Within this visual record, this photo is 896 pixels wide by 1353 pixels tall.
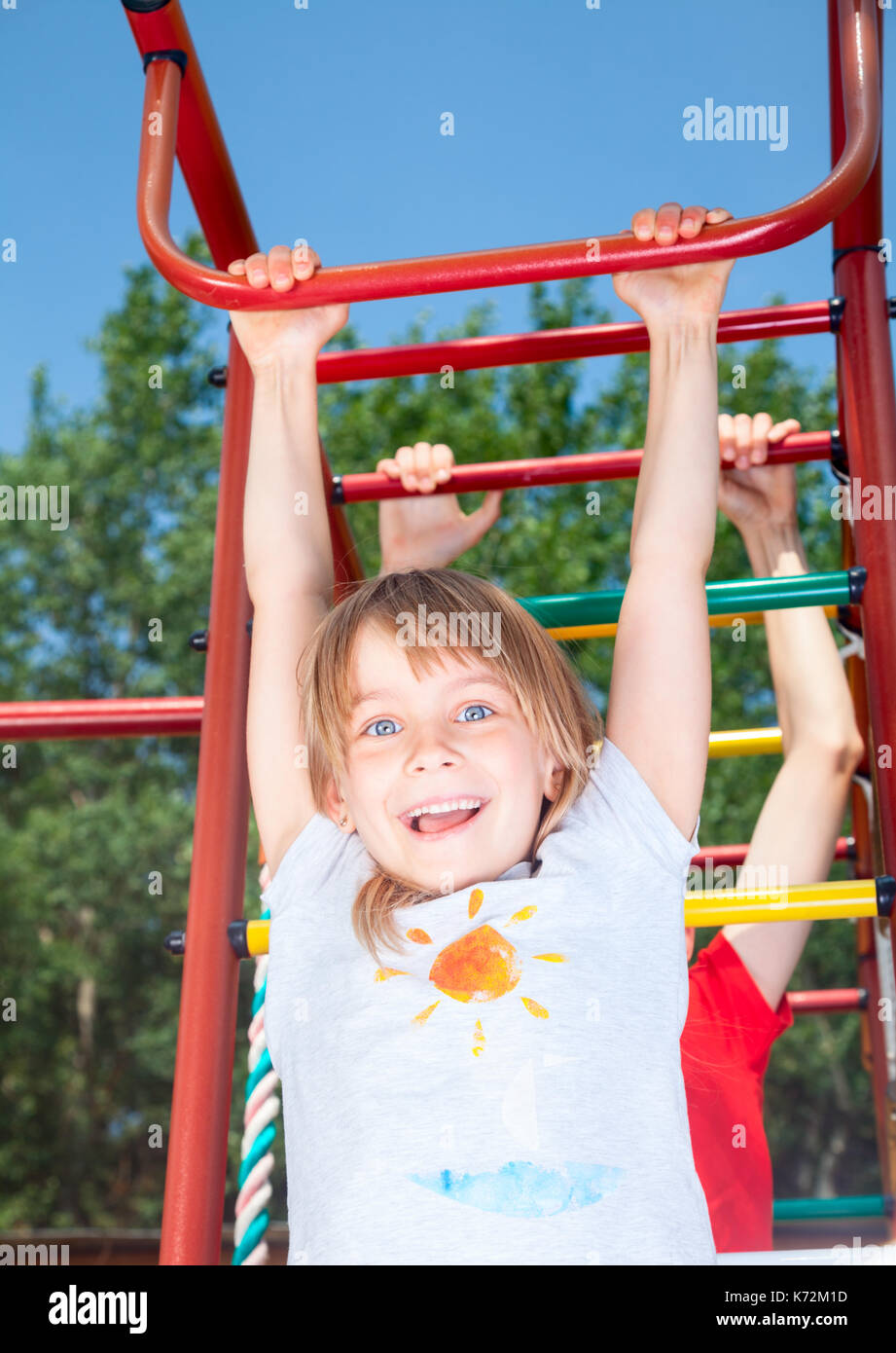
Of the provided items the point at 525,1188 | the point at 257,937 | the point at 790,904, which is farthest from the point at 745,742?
the point at 525,1188

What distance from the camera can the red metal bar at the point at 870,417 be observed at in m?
1.37

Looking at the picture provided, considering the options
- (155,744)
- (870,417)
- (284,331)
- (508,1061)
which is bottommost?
(508,1061)

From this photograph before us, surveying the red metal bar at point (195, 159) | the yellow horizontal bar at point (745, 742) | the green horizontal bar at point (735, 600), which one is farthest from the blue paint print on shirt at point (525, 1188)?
the yellow horizontal bar at point (745, 742)

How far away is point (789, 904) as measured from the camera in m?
1.26

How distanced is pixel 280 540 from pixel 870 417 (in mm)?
684

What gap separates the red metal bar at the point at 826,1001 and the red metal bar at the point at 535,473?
0.78m

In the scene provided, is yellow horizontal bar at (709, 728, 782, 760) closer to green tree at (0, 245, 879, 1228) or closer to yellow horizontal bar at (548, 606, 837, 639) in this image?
yellow horizontal bar at (548, 606, 837, 639)

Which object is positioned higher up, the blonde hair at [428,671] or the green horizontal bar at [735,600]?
the green horizontal bar at [735,600]

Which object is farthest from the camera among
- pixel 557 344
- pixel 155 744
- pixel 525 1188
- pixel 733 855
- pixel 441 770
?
pixel 155 744

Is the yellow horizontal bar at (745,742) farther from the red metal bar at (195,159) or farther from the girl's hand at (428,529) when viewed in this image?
the red metal bar at (195,159)

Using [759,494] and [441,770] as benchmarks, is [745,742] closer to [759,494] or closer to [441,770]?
[759,494]

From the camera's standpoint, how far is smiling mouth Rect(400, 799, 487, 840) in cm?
121

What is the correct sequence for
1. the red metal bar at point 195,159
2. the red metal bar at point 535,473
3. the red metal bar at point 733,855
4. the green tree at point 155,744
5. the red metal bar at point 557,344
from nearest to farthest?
the red metal bar at point 195,159, the red metal bar at point 557,344, the red metal bar at point 535,473, the red metal bar at point 733,855, the green tree at point 155,744
